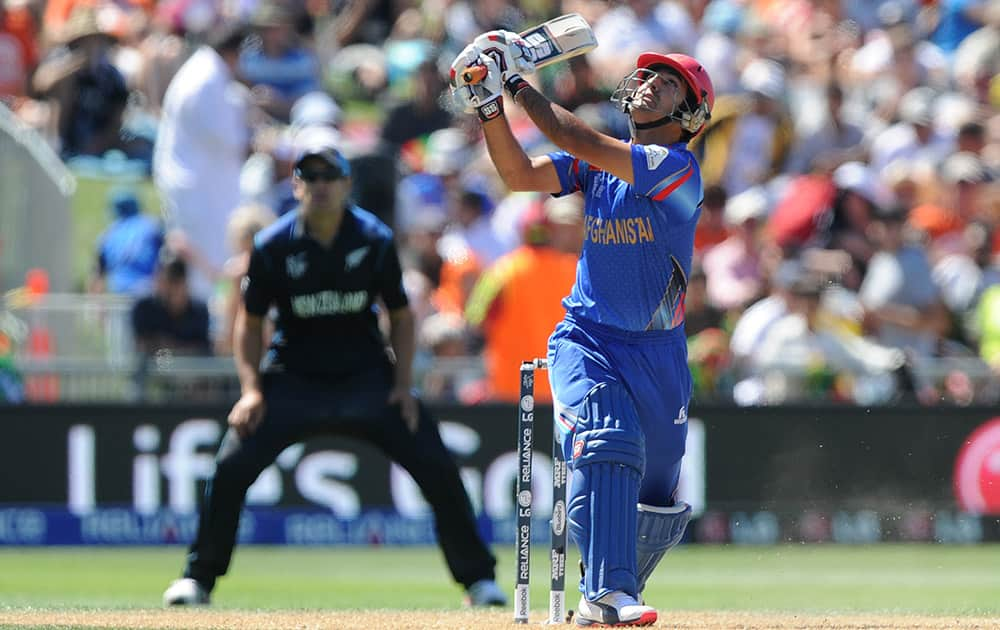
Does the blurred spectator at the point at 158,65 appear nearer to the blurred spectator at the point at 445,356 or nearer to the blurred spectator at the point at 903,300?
the blurred spectator at the point at 445,356

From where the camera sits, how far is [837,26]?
60.4ft

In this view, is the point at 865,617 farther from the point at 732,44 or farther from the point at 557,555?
the point at 732,44

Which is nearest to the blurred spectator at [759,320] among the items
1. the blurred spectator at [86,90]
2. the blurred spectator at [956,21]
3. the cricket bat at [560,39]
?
the blurred spectator at [956,21]

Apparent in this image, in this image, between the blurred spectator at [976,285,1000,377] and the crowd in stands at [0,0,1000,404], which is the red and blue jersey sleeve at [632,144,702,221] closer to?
the crowd in stands at [0,0,1000,404]

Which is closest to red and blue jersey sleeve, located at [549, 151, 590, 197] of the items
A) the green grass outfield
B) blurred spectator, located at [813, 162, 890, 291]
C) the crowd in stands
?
the green grass outfield

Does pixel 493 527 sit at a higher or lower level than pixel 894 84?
lower

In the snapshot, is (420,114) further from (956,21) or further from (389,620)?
(389,620)

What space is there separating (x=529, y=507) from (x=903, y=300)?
751 centimetres

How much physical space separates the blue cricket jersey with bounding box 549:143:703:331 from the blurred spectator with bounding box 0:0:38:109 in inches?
439

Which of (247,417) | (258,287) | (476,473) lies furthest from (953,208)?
(247,417)

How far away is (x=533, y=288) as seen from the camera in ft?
43.5

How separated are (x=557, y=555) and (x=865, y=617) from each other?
1.68 meters

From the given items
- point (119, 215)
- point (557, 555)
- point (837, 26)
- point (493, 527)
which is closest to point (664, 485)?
point (557, 555)

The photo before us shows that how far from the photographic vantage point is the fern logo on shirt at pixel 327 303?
31.0 ft
